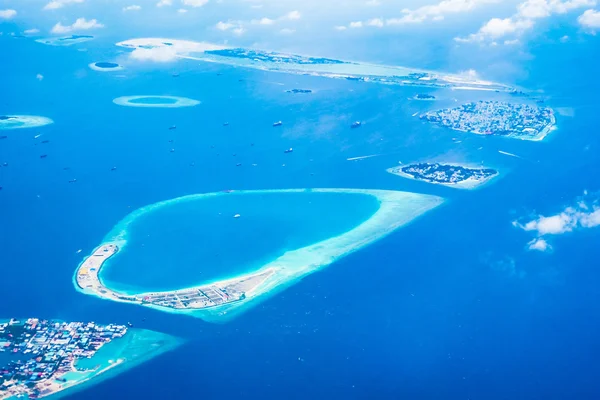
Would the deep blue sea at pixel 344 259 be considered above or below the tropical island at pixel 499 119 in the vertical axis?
below

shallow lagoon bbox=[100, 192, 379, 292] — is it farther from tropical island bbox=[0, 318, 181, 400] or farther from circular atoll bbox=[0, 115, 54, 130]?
circular atoll bbox=[0, 115, 54, 130]

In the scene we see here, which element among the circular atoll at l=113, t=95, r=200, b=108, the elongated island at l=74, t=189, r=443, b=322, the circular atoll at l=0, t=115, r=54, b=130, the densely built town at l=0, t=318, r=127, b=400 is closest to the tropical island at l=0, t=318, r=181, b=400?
the densely built town at l=0, t=318, r=127, b=400

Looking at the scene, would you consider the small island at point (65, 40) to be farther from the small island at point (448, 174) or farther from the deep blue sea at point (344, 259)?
the small island at point (448, 174)

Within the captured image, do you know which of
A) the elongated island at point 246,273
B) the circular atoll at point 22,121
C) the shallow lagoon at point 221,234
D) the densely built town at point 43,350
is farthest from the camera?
the circular atoll at point 22,121

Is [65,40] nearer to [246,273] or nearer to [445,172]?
[445,172]

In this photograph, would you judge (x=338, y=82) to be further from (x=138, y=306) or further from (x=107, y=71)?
(x=138, y=306)

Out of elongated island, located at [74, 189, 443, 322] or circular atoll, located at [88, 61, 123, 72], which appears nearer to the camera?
elongated island, located at [74, 189, 443, 322]

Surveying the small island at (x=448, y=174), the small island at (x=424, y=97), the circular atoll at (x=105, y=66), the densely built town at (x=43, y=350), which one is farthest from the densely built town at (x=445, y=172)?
the circular atoll at (x=105, y=66)
